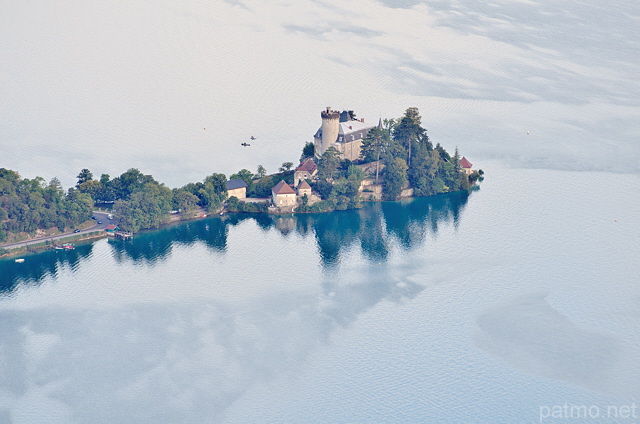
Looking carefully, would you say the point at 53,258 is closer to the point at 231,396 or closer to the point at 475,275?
the point at 231,396

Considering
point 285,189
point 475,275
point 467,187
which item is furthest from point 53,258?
point 467,187

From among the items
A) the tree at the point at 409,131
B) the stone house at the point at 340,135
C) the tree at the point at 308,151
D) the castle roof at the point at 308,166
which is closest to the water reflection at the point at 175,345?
the castle roof at the point at 308,166

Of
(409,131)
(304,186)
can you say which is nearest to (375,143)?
(409,131)

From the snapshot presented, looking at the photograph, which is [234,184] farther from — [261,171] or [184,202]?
[184,202]

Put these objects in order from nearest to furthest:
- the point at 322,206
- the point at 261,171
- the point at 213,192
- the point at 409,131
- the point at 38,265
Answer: the point at 38,265, the point at 213,192, the point at 322,206, the point at 261,171, the point at 409,131

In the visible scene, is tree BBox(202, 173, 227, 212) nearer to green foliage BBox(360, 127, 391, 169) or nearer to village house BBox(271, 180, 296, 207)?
village house BBox(271, 180, 296, 207)
